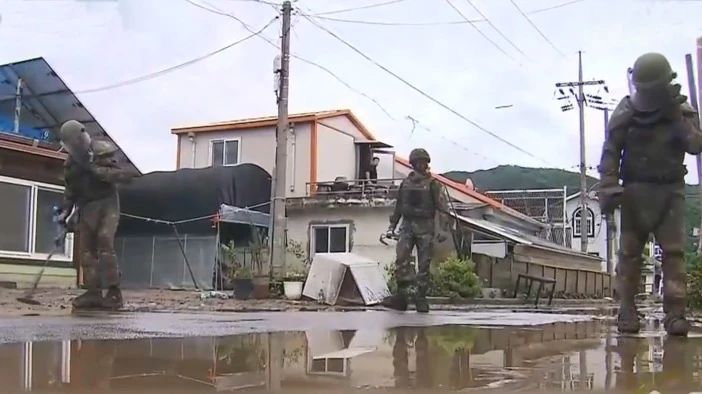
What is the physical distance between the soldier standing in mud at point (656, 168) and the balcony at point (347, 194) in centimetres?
1818

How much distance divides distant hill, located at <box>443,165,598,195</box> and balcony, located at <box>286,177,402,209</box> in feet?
127

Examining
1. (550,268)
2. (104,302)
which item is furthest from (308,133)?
(104,302)

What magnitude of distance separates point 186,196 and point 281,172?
455cm

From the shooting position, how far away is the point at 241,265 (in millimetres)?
21188

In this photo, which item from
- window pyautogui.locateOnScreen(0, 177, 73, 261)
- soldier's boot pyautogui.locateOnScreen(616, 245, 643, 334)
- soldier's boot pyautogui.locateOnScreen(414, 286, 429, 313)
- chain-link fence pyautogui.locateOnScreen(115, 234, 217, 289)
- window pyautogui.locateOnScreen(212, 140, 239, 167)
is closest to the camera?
soldier's boot pyautogui.locateOnScreen(616, 245, 643, 334)

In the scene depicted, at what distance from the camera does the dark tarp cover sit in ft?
73.5

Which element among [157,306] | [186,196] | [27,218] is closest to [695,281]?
[157,306]

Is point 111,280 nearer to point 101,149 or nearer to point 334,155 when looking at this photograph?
point 101,149

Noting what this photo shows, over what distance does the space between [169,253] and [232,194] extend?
7.80 ft

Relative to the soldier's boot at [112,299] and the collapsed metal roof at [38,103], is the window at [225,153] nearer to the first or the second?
the collapsed metal roof at [38,103]

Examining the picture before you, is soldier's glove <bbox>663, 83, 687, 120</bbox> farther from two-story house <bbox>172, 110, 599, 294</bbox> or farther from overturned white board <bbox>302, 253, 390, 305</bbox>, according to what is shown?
two-story house <bbox>172, 110, 599, 294</bbox>

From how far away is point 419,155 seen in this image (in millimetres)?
10422

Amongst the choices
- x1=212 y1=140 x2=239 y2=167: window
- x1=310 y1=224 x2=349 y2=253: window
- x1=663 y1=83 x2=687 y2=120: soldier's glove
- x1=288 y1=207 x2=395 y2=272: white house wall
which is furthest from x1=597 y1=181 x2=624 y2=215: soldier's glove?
x1=212 y1=140 x2=239 y2=167: window

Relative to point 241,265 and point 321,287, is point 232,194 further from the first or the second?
point 321,287
